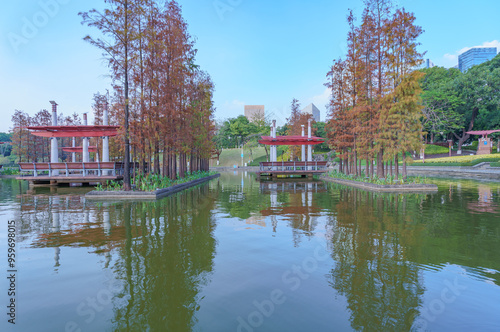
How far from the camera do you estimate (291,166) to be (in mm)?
31812

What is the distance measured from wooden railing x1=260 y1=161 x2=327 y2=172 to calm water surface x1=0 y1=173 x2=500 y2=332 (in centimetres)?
2226

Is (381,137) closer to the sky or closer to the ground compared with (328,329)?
closer to the sky

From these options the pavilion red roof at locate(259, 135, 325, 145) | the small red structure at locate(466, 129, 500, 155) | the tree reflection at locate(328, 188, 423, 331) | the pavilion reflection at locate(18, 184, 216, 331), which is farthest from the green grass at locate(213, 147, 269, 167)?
the tree reflection at locate(328, 188, 423, 331)

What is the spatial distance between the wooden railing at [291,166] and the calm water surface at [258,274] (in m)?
22.3

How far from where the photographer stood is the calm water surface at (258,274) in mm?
3477

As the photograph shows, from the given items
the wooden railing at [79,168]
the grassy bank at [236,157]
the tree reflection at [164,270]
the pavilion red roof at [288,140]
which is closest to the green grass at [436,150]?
the grassy bank at [236,157]

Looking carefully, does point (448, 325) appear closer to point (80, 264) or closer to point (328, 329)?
point (328, 329)

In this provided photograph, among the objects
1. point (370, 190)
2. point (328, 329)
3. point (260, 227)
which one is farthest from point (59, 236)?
point (370, 190)

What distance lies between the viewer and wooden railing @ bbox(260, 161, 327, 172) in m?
31.6

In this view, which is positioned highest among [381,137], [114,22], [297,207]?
[114,22]

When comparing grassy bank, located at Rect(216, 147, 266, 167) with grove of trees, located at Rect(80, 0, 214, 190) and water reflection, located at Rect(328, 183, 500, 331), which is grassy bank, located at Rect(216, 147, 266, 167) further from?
water reflection, located at Rect(328, 183, 500, 331)

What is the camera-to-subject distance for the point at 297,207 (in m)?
11.9

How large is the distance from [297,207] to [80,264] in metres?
8.49

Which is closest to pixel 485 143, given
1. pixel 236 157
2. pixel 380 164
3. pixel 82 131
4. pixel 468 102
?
pixel 468 102
